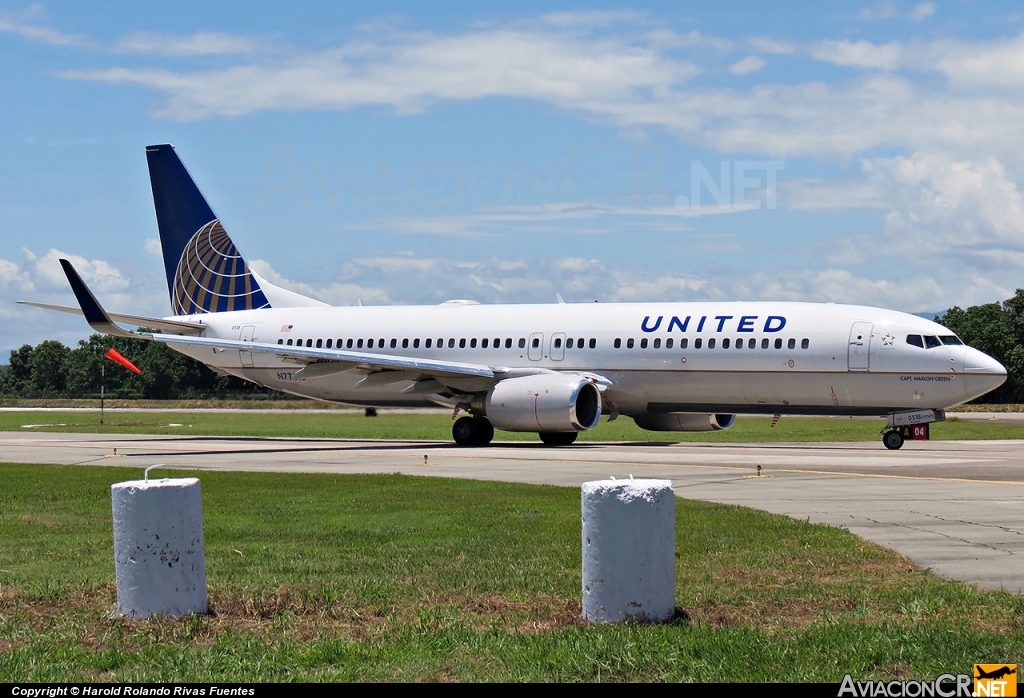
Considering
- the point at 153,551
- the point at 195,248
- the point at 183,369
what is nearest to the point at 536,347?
the point at 195,248

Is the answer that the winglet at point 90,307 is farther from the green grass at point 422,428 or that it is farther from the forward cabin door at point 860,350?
the forward cabin door at point 860,350

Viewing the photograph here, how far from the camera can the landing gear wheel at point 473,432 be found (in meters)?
33.0

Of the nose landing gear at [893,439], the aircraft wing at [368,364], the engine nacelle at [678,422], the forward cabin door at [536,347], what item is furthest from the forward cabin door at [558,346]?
the nose landing gear at [893,439]

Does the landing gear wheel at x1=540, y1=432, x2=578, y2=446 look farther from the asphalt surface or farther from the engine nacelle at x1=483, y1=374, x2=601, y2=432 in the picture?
the engine nacelle at x1=483, y1=374, x2=601, y2=432

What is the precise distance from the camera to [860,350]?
28766mm

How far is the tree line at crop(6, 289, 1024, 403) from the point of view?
85938 mm

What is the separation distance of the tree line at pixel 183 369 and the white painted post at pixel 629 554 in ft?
222

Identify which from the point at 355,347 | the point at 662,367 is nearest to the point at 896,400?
the point at 662,367

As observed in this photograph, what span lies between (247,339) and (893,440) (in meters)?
20.4

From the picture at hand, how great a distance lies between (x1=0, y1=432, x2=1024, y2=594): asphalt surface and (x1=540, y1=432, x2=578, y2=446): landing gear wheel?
0.66 meters

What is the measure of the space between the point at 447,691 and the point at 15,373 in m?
136

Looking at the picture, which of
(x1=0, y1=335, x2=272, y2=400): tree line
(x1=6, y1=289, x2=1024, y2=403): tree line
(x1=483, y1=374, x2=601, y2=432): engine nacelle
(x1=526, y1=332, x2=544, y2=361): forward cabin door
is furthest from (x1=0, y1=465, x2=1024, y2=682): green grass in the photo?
(x1=6, y1=289, x2=1024, y2=403): tree line

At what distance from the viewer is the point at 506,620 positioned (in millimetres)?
8148

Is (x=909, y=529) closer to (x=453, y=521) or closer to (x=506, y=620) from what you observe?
(x=453, y=521)
